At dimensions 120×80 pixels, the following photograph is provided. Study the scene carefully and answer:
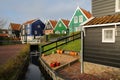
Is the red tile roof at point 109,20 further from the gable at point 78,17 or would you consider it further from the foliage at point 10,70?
the gable at point 78,17

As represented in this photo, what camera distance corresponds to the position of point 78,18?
46969 millimetres

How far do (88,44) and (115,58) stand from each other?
2615mm

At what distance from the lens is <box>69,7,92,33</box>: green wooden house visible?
45.3 m

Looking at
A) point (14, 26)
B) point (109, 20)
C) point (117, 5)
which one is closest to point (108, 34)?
point (109, 20)

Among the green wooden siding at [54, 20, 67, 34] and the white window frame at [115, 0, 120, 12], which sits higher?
the white window frame at [115, 0, 120, 12]

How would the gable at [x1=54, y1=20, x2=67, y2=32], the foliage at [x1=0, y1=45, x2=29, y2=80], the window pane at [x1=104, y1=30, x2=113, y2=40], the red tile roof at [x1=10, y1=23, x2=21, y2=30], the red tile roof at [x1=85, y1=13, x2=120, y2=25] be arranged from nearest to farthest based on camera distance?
the foliage at [x1=0, y1=45, x2=29, y2=80] → the red tile roof at [x1=85, y1=13, x2=120, y2=25] → the window pane at [x1=104, y1=30, x2=113, y2=40] → the gable at [x1=54, y1=20, x2=67, y2=32] → the red tile roof at [x1=10, y1=23, x2=21, y2=30]

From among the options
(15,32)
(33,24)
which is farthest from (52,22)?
(15,32)

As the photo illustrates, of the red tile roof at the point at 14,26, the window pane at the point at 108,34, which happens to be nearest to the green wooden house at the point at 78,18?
the window pane at the point at 108,34

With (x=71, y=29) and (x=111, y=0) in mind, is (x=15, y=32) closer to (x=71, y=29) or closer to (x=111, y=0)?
(x=71, y=29)

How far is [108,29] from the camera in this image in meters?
11.1

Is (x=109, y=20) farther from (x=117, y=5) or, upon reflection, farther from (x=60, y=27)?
(x=60, y=27)

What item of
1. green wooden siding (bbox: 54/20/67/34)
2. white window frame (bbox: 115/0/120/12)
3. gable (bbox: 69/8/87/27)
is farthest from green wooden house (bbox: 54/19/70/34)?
white window frame (bbox: 115/0/120/12)

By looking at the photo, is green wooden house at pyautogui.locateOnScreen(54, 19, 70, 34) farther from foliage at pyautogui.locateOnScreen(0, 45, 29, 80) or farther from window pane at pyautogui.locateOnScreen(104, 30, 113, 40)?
window pane at pyautogui.locateOnScreen(104, 30, 113, 40)

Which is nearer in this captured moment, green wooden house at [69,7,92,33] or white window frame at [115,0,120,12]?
white window frame at [115,0,120,12]
